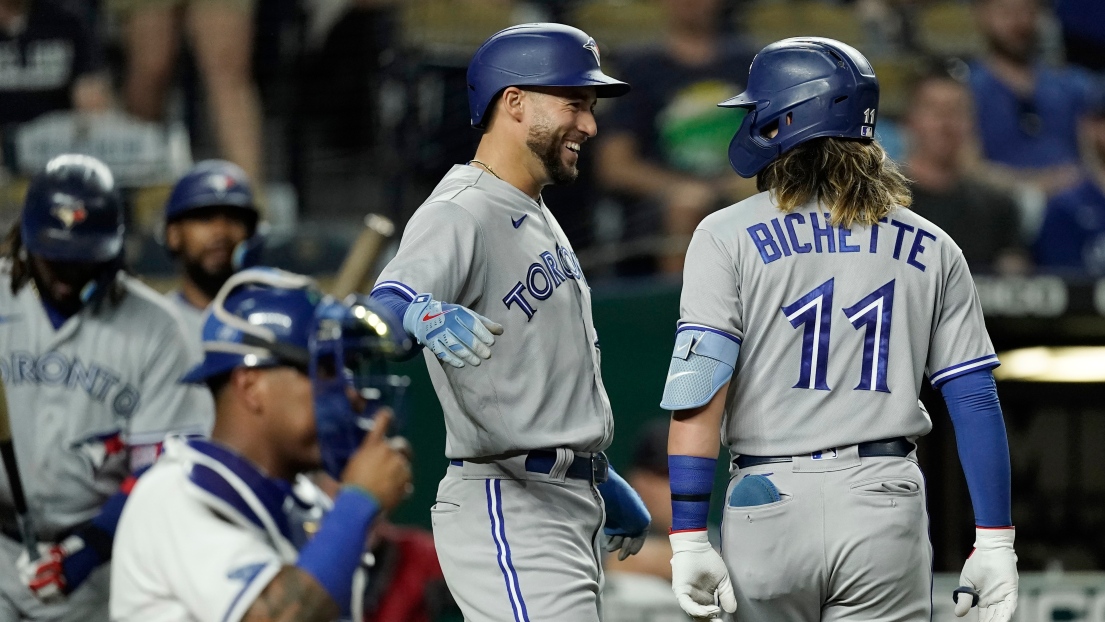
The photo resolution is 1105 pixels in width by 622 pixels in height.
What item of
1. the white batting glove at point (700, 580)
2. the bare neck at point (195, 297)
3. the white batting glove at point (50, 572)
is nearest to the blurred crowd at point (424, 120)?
the bare neck at point (195, 297)

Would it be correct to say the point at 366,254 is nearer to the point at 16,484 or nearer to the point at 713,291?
the point at 16,484

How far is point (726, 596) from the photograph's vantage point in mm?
3127

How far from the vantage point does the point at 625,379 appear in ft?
23.1

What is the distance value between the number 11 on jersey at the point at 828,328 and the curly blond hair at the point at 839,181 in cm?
17

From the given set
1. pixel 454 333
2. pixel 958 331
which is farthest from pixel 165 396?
pixel 958 331

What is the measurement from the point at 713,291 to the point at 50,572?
225 centimetres

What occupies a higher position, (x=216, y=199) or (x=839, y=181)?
(x=839, y=181)

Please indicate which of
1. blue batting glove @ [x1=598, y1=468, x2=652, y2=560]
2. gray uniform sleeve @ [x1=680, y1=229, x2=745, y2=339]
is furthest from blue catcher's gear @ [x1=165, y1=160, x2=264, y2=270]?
gray uniform sleeve @ [x1=680, y1=229, x2=745, y2=339]

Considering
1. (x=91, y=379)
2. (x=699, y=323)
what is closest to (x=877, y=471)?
→ (x=699, y=323)

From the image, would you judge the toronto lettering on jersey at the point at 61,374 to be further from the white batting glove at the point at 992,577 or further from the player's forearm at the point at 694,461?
the white batting glove at the point at 992,577

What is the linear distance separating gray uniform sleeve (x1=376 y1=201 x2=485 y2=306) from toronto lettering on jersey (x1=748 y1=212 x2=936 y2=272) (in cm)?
63

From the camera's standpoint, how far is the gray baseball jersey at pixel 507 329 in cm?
327

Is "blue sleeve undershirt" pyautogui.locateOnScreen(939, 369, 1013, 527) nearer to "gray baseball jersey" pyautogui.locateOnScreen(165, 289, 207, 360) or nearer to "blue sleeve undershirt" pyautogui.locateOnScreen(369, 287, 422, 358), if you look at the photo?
"blue sleeve undershirt" pyautogui.locateOnScreen(369, 287, 422, 358)

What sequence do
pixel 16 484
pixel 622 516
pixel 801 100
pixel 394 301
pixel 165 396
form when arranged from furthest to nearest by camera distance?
pixel 165 396 < pixel 16 484 < pixel 622 516 < pixel 801 100 < pixel 394 301
